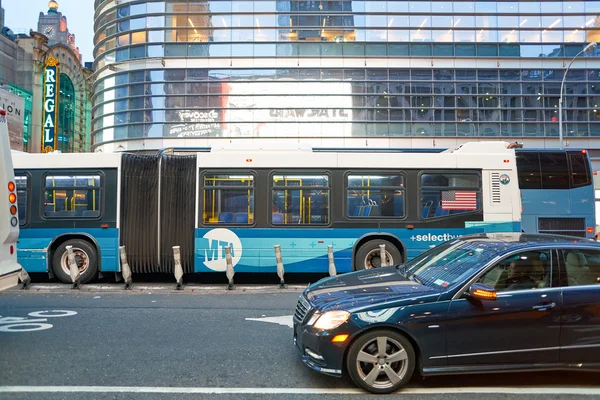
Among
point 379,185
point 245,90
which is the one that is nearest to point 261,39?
point 245,90

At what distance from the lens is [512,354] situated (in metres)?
4.12

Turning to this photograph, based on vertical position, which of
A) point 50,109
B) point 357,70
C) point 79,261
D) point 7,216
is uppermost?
point 357,70

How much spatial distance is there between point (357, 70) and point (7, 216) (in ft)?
90.0

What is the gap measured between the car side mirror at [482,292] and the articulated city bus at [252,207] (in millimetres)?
5634

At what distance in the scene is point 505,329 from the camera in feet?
13.5

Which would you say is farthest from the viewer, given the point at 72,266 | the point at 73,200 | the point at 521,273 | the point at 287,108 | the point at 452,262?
the point at 287,108

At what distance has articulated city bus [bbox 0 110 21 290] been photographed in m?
5.77

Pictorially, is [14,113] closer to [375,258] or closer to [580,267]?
[375,258]

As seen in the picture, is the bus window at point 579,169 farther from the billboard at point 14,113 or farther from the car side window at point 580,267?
the billboard at point 14,113

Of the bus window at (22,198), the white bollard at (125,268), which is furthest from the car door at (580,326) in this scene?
the bus window at (22,198)

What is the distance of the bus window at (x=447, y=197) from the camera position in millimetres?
9953

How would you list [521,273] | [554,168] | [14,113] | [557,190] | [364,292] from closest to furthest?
1. [521,273]
2. [364,292]
3. [14,113]
4. [557,190]
5. [554,168]

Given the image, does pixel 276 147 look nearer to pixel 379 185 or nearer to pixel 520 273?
pixel 379 185

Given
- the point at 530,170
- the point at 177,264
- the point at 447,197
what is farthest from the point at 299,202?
the point at 530,170
